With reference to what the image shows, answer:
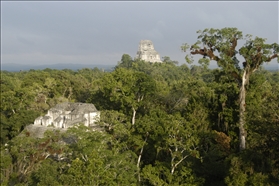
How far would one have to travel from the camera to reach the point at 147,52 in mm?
89625

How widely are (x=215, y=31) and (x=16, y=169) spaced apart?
549 inches

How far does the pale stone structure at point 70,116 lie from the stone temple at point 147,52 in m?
66.0

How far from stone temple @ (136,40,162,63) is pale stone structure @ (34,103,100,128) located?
217ft

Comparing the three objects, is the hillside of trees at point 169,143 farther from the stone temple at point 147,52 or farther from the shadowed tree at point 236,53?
the stone temple at point 147,52

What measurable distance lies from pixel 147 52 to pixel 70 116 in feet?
229

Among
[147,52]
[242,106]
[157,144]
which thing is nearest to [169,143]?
[157,144]

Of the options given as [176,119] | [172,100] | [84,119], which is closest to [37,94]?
[84,119]

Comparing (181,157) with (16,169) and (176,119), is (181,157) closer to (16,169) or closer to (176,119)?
(176,119)

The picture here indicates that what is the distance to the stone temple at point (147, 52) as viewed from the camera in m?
88.1

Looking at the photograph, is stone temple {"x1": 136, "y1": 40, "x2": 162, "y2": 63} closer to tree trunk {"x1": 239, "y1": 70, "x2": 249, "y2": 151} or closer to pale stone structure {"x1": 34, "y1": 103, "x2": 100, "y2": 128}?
pale stone structure {"x1": 34, "y1": 103, "x2": 100, "y2": 128}

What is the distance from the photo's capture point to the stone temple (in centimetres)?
8806

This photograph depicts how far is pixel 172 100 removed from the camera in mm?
25172

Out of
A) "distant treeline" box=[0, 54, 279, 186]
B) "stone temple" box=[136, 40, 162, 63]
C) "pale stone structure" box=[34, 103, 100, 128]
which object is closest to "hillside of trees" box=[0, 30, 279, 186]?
"distant treeline" box=[0, 54, 279, 186]

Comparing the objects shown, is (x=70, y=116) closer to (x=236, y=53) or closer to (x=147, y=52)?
(x=236, y=53)
